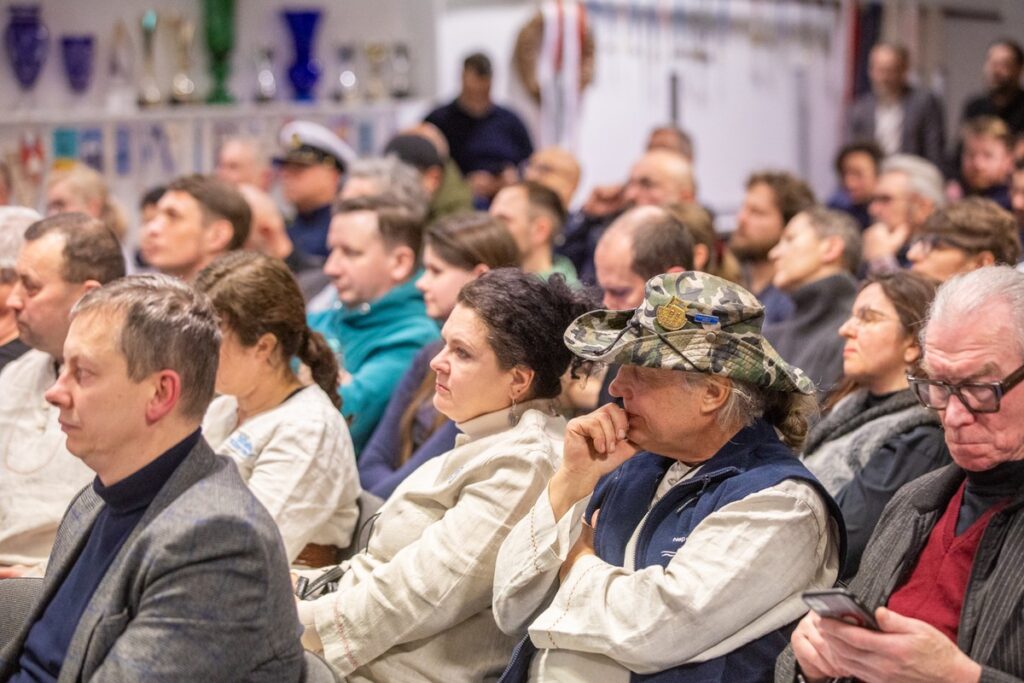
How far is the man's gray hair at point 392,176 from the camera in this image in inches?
224

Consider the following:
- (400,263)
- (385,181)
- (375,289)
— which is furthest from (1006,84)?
(375,289)

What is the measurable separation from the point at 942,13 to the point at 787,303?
609 centimetres

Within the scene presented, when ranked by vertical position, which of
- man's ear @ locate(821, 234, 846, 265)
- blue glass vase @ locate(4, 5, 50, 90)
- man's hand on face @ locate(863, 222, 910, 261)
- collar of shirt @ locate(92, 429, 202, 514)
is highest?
blue glass vase @ locate(4, 5, 50, 90)

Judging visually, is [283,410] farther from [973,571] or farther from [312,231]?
[312,231]

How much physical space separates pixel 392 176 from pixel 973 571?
3850 millimetres

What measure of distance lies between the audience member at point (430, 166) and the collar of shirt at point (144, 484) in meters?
4.52

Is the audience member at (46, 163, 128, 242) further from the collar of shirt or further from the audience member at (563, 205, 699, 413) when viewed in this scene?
the collar of shirt

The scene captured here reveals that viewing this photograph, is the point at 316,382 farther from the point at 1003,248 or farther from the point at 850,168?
the point at 850,168

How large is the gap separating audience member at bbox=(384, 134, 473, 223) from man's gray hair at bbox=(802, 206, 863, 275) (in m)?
2.30

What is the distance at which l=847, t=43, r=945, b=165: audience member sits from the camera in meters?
8.60

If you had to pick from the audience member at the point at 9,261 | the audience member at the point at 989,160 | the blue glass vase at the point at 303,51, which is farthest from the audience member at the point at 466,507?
the blue glass vase at the point at 303,51

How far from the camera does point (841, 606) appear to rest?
6.76 ft

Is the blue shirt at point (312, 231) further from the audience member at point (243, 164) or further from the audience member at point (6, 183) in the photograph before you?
the audience member at point (6, 183)

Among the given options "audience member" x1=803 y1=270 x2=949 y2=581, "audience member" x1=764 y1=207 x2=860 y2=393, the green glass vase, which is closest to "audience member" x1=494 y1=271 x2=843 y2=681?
"audience member" x1=803 y1=270 x2=949 y2=581
